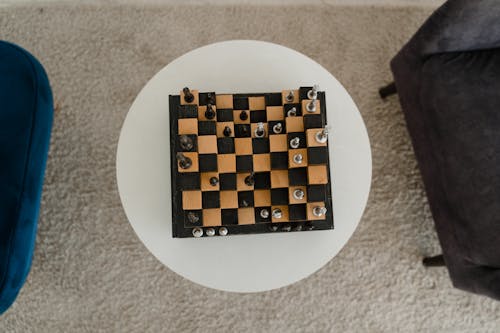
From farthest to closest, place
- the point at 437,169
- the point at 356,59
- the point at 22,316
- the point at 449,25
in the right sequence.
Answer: the point at 356,59 → the point at 22,316 → the point at 437,169 → the point at 449,25

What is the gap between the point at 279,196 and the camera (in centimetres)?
102

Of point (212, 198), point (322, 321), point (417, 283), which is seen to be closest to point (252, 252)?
point (212, 198)

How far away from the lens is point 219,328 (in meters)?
1.41

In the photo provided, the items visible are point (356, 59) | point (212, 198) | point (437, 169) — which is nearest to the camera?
point (212, 198)

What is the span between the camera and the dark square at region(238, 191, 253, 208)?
1007mm

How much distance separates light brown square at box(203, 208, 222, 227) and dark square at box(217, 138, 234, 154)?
6.2 inches

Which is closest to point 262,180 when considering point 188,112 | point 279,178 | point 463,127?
point 279,178

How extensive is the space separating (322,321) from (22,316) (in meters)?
Result: 1.14

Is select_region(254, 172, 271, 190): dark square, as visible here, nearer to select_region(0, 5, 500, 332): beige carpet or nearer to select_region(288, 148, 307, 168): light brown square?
select_region(288, 148, 307, 168): light brown square

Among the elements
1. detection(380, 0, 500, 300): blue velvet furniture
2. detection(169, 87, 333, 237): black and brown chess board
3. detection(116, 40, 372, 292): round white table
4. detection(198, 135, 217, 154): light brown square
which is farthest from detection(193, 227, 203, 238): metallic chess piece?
detection(380, 0, 500, 300): blue velvet furniture

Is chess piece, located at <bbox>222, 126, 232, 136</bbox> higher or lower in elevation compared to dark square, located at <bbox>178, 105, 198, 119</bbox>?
lower

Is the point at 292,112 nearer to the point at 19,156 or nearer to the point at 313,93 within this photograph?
the point at 313,93

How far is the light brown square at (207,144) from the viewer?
98cm

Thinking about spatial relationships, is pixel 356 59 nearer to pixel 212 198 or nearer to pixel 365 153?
pixel 365 153
